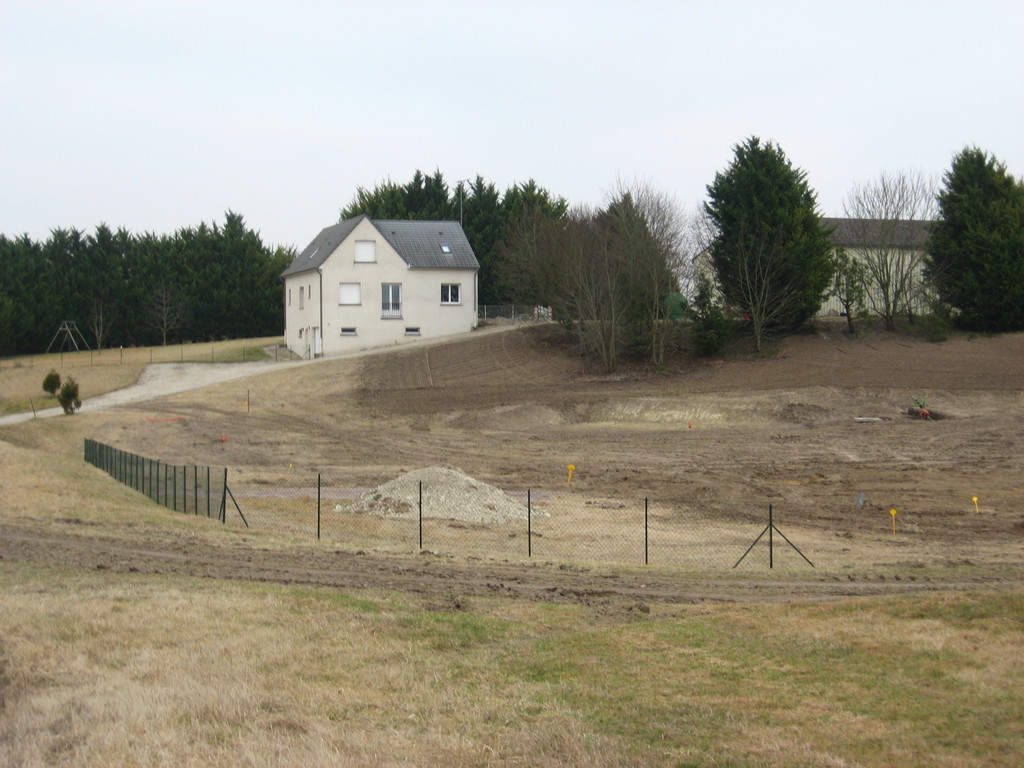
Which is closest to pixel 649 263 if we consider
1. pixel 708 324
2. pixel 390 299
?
pixel 708 324

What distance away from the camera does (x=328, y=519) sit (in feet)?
85.6

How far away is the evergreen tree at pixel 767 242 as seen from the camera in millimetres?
53844

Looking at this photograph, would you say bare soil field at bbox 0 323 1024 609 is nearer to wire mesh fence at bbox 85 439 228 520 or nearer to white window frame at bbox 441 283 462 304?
wire mesh fence at bbox 85 439 228 520

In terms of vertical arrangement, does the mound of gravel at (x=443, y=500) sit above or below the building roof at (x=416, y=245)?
below

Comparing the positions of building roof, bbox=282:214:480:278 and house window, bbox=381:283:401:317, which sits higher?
building roof, bbox=282:214:480:278

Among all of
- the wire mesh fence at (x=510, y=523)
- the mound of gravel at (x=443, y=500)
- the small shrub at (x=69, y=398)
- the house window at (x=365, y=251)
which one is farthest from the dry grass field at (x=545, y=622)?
the house window at (x=365, y=251)

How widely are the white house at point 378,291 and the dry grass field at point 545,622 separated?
83.9 feet

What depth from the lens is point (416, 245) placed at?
67.6 meters

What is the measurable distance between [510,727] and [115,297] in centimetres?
8025

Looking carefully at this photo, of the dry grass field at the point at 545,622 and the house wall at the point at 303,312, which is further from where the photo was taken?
the house wall at the point at 303,312

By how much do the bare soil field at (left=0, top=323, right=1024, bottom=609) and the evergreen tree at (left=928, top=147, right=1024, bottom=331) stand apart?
233cm

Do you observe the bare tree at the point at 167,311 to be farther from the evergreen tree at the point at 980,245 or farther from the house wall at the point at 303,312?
the evergreen tree at the point at 980,245

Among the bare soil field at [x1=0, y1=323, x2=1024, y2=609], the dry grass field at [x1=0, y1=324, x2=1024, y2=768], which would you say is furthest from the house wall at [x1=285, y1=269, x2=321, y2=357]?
the dry grass field at [x1=0, y1=324, x2=1024, y2=768]

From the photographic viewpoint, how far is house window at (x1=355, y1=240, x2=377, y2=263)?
211 ft
